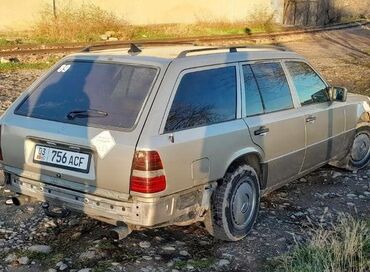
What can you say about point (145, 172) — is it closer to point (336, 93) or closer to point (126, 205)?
Answer: point (126, 205)

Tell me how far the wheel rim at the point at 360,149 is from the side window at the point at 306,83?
1210 mm

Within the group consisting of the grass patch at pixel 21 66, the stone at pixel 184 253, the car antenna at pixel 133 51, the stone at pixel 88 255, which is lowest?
the stone at pixel 184 253

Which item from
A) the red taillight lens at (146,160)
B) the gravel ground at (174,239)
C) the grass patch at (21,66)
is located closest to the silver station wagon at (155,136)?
the red taillight lens at (146,160)

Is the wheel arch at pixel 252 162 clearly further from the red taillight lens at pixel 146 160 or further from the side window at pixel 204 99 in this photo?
the red taillight lens at pixel 146 160

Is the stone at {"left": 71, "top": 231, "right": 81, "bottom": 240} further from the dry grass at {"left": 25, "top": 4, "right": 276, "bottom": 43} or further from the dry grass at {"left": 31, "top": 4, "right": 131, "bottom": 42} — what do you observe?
the dry grass at {"left": 31, "top": 4, "right": 131, "bottom": 42}

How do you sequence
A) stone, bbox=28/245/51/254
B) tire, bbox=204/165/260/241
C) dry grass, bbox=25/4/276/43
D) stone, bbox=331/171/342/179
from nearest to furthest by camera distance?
stone, bbox=28/245/51/254 → tire, bbox=204/165/260/241 → stone, bbox=331/171/342/179 → dry grass, bbox=25/4/276/43

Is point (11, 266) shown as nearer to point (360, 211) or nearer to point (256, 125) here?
point (256, 125)

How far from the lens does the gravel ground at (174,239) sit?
3.90 meters

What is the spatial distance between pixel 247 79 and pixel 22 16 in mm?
20929

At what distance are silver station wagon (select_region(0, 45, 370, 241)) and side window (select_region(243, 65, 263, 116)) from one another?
0.04 feet

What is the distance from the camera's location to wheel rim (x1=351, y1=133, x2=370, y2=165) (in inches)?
253

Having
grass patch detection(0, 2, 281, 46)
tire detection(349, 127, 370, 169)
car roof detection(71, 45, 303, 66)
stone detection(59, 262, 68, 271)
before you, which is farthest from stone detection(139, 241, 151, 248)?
grass patch detection(0, 2, 281, 46)

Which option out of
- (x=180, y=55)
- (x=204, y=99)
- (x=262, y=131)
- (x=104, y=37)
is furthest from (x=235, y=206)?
(x=104, y=37)

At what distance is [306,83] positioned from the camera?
208 inches
